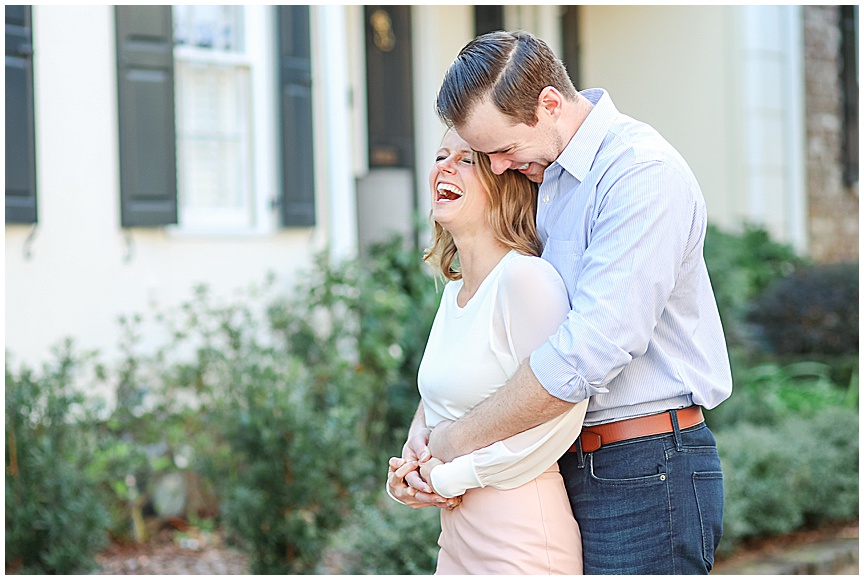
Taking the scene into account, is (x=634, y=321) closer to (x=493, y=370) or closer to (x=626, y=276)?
(x=626, y=276)

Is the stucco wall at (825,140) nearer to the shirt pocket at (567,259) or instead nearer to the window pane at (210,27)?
the window pane at (210,27)

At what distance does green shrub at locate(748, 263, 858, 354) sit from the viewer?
27.6ft

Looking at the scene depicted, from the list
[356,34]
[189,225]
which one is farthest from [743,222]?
[189,225]

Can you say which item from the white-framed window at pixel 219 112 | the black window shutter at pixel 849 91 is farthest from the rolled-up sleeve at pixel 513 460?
the black window shutter at pixel 849 91

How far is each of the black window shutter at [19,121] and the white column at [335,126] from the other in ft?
6.73

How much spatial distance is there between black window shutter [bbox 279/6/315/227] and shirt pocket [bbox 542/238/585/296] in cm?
431

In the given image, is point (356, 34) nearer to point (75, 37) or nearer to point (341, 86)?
point (341, 86)

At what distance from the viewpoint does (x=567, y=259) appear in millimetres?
2180

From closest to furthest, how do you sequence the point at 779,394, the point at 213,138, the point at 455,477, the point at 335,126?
the point at 455,477
the point at 213,138
the point at 335,126
the point at 779,394

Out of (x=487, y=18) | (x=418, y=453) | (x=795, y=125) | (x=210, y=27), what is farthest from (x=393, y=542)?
(x=795, y=125)

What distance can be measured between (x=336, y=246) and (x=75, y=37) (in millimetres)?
2054

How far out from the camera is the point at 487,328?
2195mm

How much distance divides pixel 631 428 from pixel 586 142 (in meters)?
0.62

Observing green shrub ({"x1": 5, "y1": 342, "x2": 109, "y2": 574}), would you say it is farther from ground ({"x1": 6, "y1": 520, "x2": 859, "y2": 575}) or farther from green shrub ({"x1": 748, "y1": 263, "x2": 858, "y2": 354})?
green shrub ({"x1": 748, "y1": 263, "x2": 858, "y2": 354})
